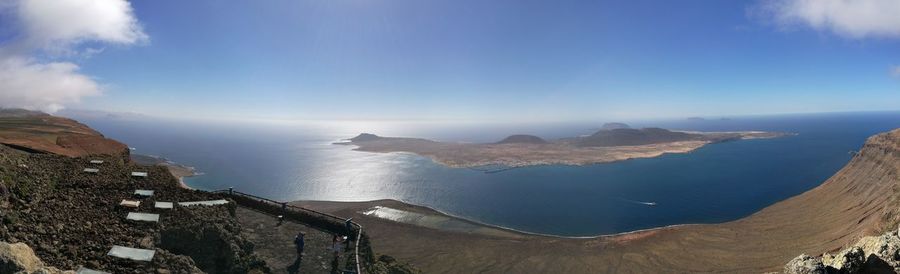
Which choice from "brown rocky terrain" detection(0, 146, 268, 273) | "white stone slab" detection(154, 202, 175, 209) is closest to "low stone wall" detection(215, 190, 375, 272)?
"brown rocky terrain" detection(0, 146, 268, 273)

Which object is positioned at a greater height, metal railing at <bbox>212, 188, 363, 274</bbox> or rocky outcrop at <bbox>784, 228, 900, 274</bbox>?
rocky outcrop at <bbox>784, 228, 900, 274</bbox>

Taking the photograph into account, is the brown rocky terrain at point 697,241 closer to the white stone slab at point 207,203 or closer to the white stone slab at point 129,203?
the white stone slab at point 207,203

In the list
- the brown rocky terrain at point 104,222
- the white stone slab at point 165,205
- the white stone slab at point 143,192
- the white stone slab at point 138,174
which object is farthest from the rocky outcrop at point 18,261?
the white stone slab at point 138,174

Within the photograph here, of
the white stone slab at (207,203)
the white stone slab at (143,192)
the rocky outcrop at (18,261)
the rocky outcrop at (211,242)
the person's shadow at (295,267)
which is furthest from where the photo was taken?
the person's shadow at (295,267)

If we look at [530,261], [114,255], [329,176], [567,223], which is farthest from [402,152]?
[114,255]

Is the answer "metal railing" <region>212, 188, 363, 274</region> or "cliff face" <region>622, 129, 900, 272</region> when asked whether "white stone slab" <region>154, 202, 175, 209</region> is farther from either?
"cliff face" <region>622, 129, 900, 272</region>

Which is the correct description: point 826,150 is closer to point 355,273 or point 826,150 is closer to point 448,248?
point 448,248
